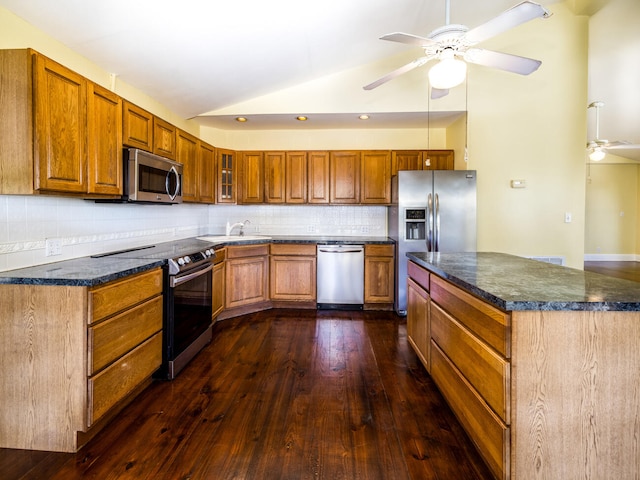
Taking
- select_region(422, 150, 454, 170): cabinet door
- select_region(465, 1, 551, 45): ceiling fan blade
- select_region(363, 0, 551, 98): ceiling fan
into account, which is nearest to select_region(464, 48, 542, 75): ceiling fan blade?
select_region(363, 0, 551, 98): ceiling fan

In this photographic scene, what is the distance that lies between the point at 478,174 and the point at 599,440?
3.30 meters

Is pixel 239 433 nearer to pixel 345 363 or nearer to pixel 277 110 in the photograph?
pixel 345 363

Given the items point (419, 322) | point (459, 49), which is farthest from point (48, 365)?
point (459, 49)

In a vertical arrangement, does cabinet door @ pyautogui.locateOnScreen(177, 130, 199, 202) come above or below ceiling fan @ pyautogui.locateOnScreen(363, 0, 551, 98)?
below

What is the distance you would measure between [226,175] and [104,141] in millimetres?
2279

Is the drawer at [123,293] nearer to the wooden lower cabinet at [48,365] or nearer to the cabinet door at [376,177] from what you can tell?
the wooden lower cabinet at [48,365]

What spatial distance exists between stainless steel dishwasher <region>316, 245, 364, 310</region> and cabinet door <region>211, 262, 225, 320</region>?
122cm

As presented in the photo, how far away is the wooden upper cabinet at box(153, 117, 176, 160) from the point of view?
2.95m

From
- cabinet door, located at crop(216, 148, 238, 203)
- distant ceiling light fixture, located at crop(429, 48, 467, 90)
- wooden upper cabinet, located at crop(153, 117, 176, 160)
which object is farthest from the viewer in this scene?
cabinet door, located at crop(216, 148, 238, 203)

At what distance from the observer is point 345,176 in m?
4.57

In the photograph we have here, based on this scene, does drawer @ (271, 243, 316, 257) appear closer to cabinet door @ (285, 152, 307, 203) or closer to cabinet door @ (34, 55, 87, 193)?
cabinet door @ (285, 152, 307, 203)

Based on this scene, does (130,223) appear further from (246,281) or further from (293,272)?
(293,272)

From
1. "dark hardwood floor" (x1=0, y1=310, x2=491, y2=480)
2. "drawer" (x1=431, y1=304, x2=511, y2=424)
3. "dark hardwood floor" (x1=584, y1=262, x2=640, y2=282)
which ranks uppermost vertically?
"drawer" (x1=431, y1=304, x2=511, y2=424)

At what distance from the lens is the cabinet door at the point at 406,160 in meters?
4.53
